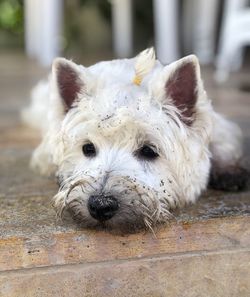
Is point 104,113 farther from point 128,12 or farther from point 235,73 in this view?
point 128,12

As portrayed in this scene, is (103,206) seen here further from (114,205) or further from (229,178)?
(229,178)

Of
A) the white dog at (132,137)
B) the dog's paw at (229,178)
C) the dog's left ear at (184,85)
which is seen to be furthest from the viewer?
the dog's paw at (229,178)

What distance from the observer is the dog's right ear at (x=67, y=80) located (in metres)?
2.66

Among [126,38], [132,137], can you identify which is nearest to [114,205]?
[132,137]

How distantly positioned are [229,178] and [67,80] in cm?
85

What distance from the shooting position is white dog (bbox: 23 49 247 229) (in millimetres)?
2377

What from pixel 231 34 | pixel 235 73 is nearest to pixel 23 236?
pixel 231 34

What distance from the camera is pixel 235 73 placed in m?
5.71

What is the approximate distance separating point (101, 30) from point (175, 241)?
233 inches

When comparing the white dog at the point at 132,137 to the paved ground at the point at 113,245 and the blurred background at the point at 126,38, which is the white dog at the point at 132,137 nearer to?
the paved ground at the point at 113,245

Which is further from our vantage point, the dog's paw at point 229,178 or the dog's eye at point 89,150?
→ the dog's paw at point 229,178

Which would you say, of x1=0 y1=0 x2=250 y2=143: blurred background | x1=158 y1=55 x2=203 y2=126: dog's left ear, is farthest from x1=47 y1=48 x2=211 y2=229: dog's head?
x1=0 y1=0 x2=250 y2=143: blurred background

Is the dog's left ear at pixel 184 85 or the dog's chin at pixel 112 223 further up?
the dog's left ear at pixel 184 85

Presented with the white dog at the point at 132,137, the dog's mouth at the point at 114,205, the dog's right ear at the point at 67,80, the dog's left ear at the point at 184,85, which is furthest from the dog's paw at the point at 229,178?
the dog's right ear at the point at 67,80
